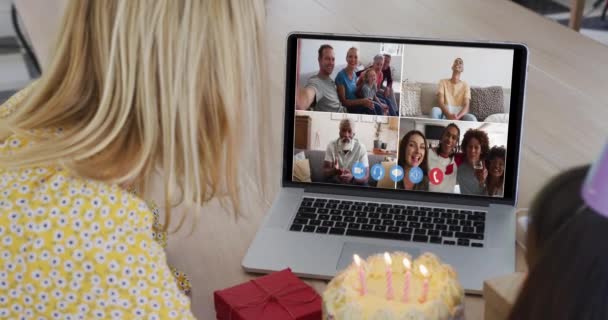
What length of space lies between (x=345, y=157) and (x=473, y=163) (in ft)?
0.63

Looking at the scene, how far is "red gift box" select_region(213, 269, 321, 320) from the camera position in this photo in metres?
0.87

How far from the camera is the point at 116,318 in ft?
2.36

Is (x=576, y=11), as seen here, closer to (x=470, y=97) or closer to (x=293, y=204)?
(x=470, y=97)

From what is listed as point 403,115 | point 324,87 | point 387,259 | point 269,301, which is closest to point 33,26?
point 324,87

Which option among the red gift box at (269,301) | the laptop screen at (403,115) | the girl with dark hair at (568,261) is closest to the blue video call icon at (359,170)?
the laptop screen at (403,115)

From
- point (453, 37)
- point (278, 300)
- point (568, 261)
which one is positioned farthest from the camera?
point (453, 37)

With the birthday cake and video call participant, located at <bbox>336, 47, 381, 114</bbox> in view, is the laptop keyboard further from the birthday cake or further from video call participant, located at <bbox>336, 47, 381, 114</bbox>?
the birthday cake

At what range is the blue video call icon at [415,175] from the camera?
1.11 meters

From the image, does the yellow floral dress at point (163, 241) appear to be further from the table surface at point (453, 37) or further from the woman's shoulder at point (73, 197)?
the woman's shoulder at point (73, 197)

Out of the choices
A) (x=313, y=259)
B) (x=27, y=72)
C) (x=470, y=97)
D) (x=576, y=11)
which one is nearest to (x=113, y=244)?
(x=313, y=259)

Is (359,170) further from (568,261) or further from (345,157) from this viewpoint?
(568,261)

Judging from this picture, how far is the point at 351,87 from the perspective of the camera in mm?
1109

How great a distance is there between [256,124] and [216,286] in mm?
235

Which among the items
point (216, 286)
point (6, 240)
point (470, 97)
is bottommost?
point (216, 286)
